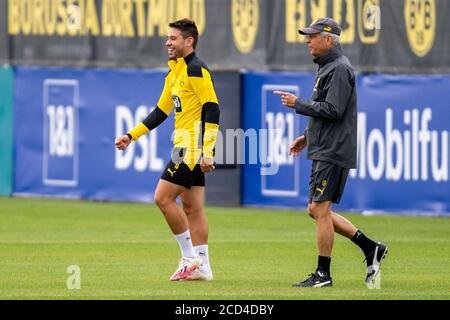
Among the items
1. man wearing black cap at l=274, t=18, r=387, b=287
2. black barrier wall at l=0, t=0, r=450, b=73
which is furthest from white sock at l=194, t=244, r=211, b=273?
black barrier wall at l=0, t=0, r=450, b=73

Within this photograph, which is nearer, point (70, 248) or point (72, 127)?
point (70, 248)

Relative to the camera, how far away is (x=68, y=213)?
68.3ft

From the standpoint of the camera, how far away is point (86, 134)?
23.3 m

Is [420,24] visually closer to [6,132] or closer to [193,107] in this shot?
[6,132]

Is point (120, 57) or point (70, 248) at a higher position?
point (120, 57)

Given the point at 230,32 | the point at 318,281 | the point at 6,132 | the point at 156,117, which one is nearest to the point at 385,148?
the point at 230,32

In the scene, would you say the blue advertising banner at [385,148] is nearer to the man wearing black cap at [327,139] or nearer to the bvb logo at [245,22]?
the bvb logo at [245,22]

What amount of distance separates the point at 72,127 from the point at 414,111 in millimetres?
5902

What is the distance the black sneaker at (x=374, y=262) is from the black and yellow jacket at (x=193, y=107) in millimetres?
1605

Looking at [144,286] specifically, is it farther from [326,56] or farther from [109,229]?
[109,229]

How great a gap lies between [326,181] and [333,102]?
2.18ft

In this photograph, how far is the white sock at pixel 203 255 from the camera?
13.2 meters
